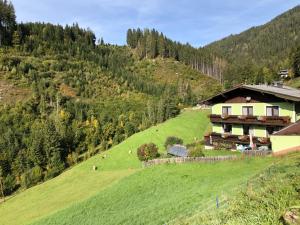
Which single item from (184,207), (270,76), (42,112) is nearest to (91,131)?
(42,112)

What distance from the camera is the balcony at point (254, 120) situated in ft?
125

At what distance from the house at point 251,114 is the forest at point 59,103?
4516 centimetres

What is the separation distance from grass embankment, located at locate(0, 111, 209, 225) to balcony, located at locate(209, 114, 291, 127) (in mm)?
13656

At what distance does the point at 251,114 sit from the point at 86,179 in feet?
81.9

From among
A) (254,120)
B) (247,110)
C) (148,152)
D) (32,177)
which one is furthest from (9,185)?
(254,120)

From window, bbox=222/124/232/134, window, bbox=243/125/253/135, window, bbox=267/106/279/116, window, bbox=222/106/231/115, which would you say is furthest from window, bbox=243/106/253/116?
window, bbox=222/124/232/134

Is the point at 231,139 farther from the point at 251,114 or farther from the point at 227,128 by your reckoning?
the point at 251,114

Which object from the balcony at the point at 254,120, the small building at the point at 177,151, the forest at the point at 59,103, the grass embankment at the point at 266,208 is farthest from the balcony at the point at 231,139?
the forest at the point at 59,103

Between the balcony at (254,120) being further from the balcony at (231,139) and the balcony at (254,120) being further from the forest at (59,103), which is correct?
the forest at (59,103)

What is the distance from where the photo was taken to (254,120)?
136 feet

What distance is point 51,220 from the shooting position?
30.0m

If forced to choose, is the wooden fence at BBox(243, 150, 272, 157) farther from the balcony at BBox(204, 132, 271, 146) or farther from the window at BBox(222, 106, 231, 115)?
the window at BBox(222, 106, 231, 115)

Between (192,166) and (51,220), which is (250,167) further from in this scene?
(51,220)

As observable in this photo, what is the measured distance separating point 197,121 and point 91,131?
4414 centimetres
